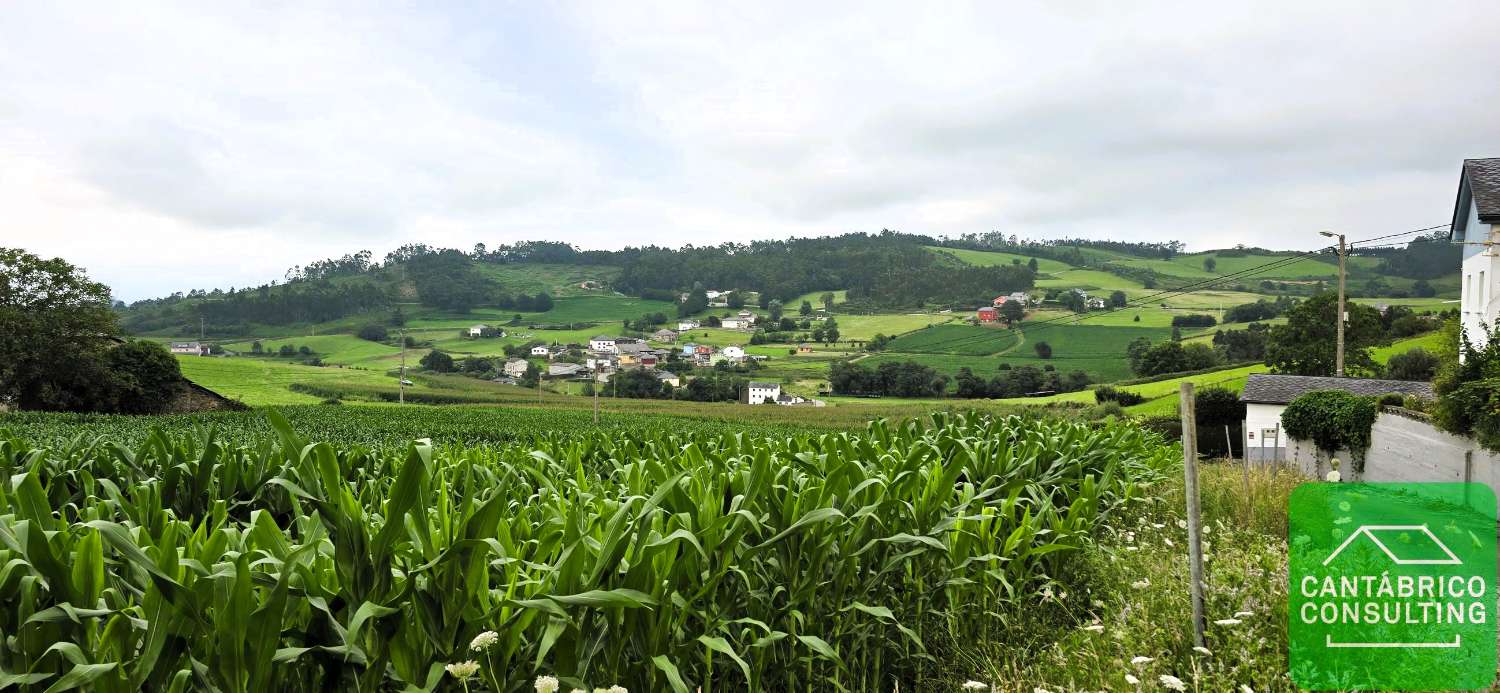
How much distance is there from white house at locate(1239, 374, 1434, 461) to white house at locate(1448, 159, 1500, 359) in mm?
4737

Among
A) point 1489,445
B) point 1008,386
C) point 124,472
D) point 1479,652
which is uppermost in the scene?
point 124,472

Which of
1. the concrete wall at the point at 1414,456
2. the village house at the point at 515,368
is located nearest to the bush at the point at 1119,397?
the concrete wall at the point at 1414,456

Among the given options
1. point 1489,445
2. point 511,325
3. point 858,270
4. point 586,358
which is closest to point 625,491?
point 1489,445

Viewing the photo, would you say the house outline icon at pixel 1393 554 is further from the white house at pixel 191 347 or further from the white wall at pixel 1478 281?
the white house at pixel 191 347

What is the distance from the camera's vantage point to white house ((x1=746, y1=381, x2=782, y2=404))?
59594 millimetres

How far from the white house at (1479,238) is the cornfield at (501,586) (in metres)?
21.7

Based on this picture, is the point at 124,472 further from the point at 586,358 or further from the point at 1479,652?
the point at 586,358

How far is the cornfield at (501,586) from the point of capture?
2.43 m

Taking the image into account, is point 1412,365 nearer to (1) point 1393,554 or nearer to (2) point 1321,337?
(2) point 1321,337

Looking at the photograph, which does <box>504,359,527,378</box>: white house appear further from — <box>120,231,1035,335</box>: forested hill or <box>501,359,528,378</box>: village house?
<box>120,231,1035,335</box>: forested hill

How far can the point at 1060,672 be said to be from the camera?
377 centimetres

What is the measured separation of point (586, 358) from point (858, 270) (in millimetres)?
43239

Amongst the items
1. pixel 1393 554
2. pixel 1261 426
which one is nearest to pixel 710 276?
pixel 1261 426

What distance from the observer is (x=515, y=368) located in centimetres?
8088
